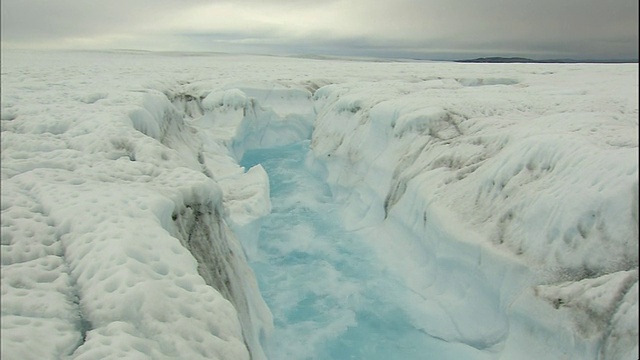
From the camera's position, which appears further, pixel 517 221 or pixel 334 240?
pixel 334 240

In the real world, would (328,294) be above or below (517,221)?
below

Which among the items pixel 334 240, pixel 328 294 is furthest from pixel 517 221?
pixel 334 240

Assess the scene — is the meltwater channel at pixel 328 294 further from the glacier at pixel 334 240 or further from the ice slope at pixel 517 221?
the ice slope at pixel 517 221

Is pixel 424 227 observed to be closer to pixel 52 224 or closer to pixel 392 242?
pixel 392 242

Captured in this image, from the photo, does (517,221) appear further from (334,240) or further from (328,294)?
(334,240)

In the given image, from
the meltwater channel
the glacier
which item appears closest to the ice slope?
the glacier

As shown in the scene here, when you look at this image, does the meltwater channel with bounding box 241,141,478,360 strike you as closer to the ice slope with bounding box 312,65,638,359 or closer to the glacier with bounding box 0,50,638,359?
the glacier with bounding box 0,50,638,359
